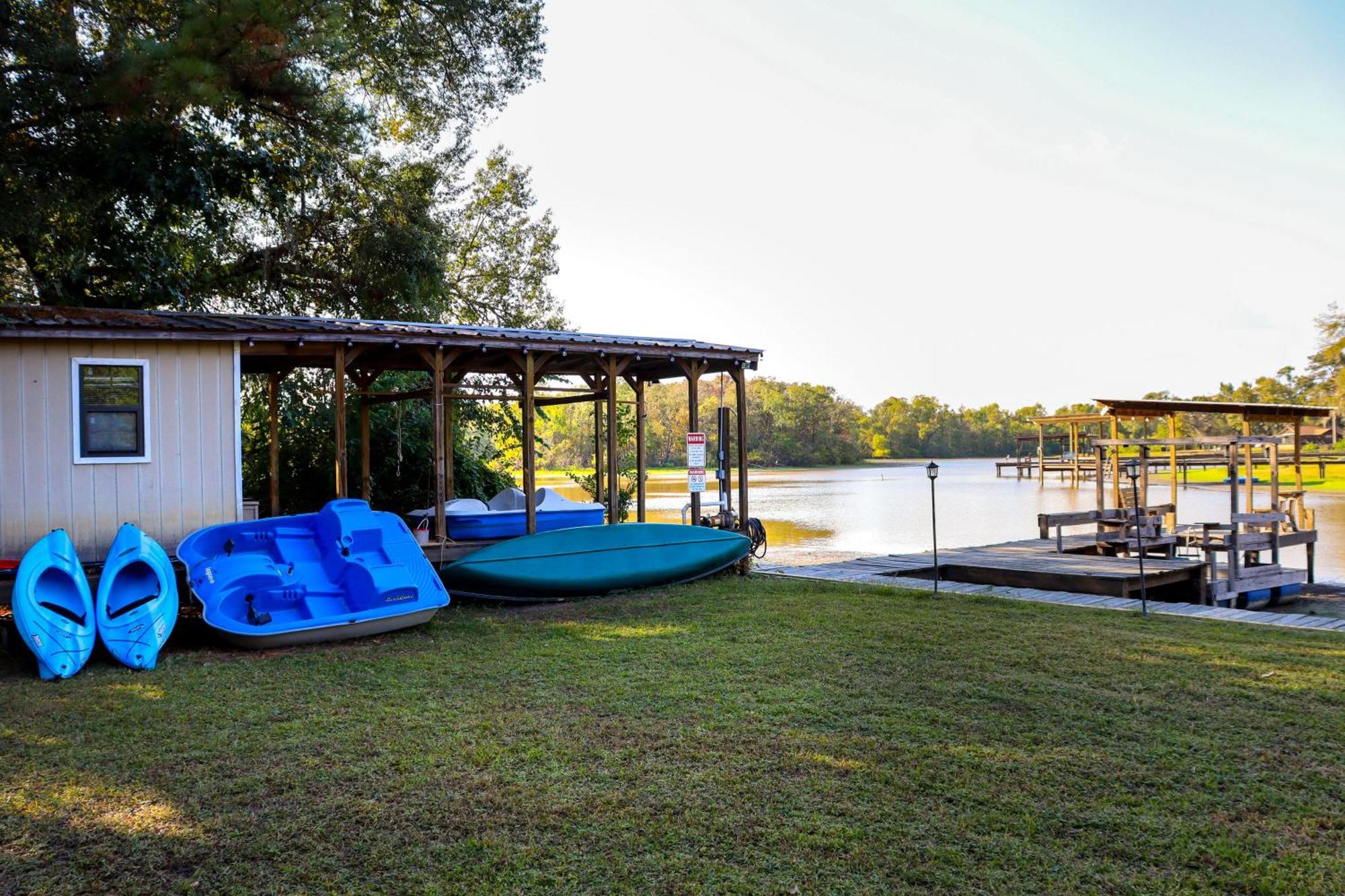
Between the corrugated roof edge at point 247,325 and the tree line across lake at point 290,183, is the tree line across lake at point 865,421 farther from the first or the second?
the corrugated roof edge at point 247,325

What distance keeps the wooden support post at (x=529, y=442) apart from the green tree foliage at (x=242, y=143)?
3.07 m

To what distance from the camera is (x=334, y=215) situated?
47.4ft

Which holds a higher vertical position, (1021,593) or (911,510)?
(1021,593)

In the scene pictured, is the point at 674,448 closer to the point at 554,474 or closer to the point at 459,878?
the point at 554,474

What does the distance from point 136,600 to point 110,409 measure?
71.8 inches

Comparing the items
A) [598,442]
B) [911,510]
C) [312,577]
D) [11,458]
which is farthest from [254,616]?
[911,510]

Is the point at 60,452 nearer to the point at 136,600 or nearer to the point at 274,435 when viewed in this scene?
the point at 136,600

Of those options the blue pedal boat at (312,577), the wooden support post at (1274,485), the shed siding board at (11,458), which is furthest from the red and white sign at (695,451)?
the wooden support post at (1274,485)

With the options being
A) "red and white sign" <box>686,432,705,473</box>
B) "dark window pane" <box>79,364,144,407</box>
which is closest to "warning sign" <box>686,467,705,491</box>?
"red and white sign" <box>686,432,705,473</box>

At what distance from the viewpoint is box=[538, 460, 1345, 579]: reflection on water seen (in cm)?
1697

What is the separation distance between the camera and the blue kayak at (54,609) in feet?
18.0

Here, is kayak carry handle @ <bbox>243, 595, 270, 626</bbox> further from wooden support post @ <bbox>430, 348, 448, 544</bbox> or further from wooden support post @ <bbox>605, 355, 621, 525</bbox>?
wooden support post @ <bbox>605, 355, 621, 525</bbox>

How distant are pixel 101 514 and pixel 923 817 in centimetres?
671

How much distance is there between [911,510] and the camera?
26719mm
